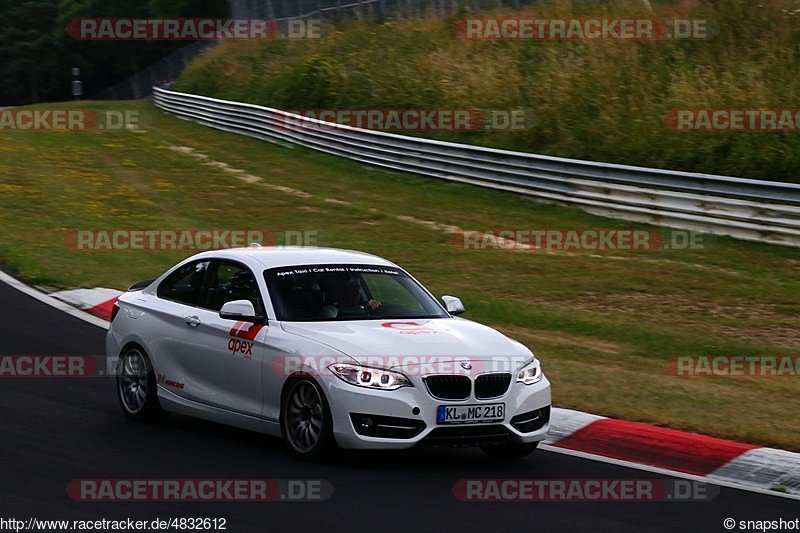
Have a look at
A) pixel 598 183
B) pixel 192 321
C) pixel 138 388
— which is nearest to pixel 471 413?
→ pixel 192 321

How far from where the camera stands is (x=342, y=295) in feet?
29.6

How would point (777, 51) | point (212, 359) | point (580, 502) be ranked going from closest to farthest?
point (580, 502), point (212, 359), point (777, 51)

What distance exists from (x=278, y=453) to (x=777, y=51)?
67.8 ft

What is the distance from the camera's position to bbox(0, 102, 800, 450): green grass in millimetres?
11422

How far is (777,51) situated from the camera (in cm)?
2612

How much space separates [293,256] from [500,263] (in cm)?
997

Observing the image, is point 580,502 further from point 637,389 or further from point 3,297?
point 3,297

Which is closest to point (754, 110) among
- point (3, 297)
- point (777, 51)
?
point (777, 51)

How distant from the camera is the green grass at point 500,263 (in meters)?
11.4

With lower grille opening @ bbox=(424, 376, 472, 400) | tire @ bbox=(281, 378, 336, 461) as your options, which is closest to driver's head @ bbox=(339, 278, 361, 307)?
tire @ bbox=(281, 378, 336, 461)

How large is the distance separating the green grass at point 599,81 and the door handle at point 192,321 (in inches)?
574

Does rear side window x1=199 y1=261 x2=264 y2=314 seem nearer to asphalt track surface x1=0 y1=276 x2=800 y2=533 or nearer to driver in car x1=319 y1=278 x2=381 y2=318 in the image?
driver in car x1=319 y1=278 x2=381 y2=318

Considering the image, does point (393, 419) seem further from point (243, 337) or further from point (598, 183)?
point (598, 183)

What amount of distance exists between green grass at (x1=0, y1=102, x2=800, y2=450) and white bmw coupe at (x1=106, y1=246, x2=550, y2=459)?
6.94 ft
